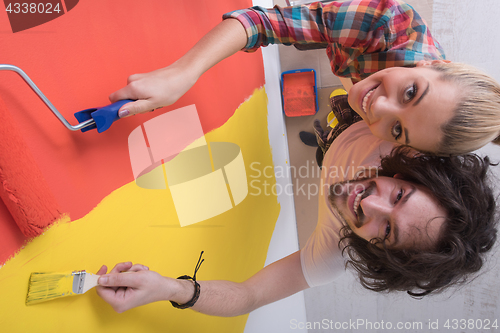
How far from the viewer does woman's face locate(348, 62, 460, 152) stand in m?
0.63

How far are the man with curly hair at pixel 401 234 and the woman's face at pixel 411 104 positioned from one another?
156mm

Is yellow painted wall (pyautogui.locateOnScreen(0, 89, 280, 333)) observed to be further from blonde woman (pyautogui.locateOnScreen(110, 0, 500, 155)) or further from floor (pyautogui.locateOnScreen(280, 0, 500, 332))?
floor (pyautogui.locateOnScreen(280, 0, 500, 332))

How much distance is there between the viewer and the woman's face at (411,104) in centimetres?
63

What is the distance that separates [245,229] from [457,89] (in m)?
0.87

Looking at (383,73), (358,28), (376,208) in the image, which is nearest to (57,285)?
(376,208)

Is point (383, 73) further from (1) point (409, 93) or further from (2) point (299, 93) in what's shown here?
(2) point (299, 93)

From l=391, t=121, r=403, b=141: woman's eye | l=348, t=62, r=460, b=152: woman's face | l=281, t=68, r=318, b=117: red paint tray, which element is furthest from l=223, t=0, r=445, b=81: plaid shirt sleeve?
l=281, t=68, r=318, b=117: red paint tray

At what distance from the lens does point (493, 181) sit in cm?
146

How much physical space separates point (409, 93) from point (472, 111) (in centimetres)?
13

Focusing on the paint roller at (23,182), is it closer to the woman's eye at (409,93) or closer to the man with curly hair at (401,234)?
the man with curly hair at (401,234)

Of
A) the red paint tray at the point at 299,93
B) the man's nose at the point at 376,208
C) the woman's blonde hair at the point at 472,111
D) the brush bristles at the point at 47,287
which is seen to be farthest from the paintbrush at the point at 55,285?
the red paint tray at the point at 299,93

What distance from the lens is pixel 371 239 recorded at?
2.75 ft

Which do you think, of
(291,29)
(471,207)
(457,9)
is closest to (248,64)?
(291,29)

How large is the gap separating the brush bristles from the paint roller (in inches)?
2.7
